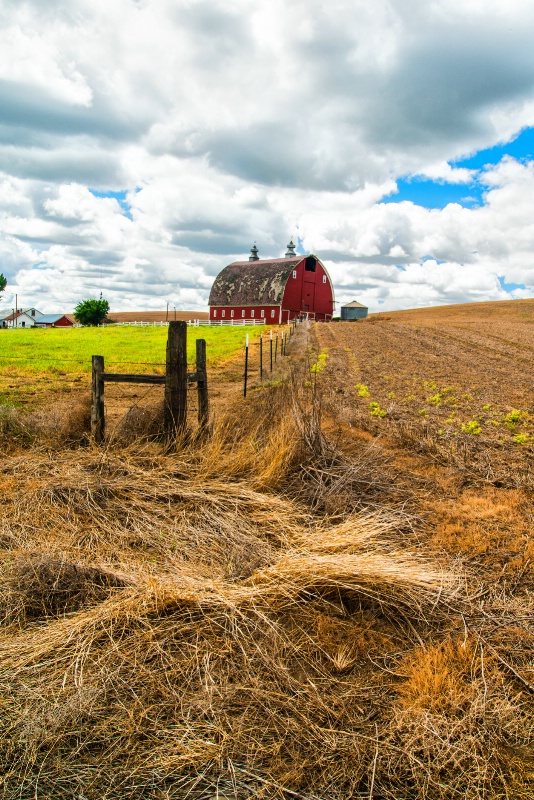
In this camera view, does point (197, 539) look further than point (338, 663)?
Yes

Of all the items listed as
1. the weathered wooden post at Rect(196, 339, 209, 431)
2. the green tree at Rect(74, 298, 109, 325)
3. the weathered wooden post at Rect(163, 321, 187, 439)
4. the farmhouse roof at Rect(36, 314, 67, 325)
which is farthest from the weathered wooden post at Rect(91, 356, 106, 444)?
the farmhouse roof at Rect(36, 314, 67, 325)

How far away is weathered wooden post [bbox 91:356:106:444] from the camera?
6.94 m

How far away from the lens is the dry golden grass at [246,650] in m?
2.37

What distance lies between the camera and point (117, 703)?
2.68 metres

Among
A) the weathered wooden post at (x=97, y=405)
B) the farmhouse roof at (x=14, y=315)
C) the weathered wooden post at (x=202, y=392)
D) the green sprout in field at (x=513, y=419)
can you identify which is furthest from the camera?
the farmhouse roof at (x=14, y=315)

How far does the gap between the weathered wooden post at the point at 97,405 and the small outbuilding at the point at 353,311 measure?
67484 millimetres

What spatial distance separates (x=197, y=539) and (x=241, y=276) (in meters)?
60.7

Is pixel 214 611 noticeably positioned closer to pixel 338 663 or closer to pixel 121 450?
pixel 338 663

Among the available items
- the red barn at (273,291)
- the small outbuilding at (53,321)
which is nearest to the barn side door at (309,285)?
the red barn at (273,291)

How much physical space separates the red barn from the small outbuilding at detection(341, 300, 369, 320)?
6.70 meters

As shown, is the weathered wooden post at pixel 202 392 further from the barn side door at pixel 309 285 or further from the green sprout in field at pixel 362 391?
the barn side door at pixel 309 285

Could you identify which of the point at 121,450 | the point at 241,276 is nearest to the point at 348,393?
the point at 121,450

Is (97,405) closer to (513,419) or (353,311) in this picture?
(513,419)

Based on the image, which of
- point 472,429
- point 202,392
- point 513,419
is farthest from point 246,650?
point 513,419
